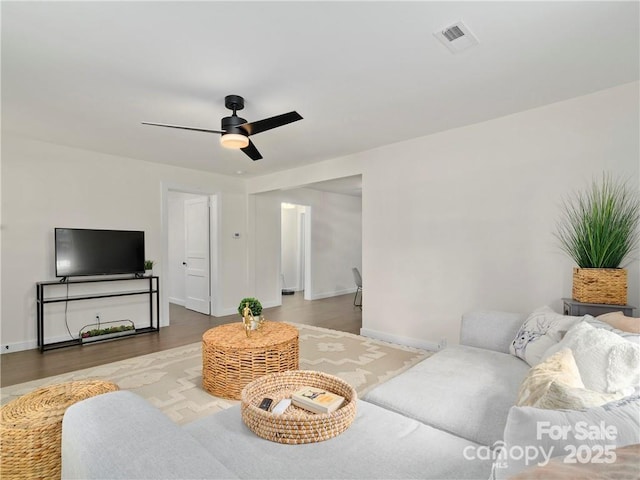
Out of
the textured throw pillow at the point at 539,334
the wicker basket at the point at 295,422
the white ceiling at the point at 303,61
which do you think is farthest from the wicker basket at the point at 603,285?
the wicker basket at the point at 295,422

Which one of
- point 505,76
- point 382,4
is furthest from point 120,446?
point 505,76

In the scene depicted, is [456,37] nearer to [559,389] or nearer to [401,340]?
[559,389]

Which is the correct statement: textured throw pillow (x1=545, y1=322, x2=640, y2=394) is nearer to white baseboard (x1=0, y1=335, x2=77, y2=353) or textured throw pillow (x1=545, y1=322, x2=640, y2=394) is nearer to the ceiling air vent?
the ceiling air vent

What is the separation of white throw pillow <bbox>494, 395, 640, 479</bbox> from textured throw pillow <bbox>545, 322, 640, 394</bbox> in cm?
51

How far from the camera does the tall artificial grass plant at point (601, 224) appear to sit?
2486 millimetres

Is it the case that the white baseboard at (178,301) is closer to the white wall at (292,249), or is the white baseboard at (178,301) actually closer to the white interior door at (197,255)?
the white interior door at (197,255)

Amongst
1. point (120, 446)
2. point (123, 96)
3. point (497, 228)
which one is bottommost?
point (120, 446)

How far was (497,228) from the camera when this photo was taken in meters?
3.44

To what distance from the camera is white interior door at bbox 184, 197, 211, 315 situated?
19.9ft

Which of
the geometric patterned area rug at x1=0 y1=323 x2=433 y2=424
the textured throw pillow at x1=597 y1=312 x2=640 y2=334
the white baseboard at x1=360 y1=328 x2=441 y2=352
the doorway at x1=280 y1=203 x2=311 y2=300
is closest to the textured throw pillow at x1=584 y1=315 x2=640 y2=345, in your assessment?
the textured throw pillow at x1=597 y1=312 x2=640 y2=334

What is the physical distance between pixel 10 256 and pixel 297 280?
603 centimetres

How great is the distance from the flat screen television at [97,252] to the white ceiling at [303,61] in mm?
1377

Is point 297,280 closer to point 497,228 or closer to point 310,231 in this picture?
point 310,231

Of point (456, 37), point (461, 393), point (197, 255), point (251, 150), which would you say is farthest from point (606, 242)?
point (197, 255)
